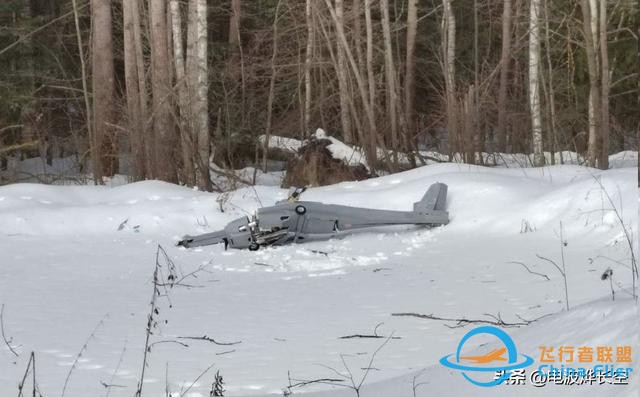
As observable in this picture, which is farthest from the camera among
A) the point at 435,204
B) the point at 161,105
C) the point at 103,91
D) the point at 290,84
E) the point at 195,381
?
the point at 290,84

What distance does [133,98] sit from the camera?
45.2 ft

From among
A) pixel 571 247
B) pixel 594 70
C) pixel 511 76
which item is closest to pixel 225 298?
pixel 571 247

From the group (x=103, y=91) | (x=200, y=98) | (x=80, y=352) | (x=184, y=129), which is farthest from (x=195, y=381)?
(x=103, y=91)

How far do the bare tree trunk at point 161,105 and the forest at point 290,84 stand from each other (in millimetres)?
23

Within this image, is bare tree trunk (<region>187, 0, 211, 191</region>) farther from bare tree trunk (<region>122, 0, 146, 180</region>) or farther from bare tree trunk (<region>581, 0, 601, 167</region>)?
bare tree trunk (<region>581, 0, 601, 167</region>)

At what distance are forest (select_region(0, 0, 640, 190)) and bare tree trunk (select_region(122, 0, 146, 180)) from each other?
3 centimetres

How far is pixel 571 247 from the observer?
7.21 metres

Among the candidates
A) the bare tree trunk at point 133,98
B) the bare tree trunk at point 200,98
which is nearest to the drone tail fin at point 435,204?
the bare tree trunk at point 200,98

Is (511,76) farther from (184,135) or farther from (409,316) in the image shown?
(409,316)

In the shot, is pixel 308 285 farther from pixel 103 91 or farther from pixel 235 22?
pixel 235 22

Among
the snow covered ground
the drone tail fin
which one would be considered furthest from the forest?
the drone tail fin

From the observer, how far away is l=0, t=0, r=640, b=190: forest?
506 inches

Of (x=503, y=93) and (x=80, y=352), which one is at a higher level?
(x=503, y=93)

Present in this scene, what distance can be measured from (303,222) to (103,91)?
8333 millimetres
